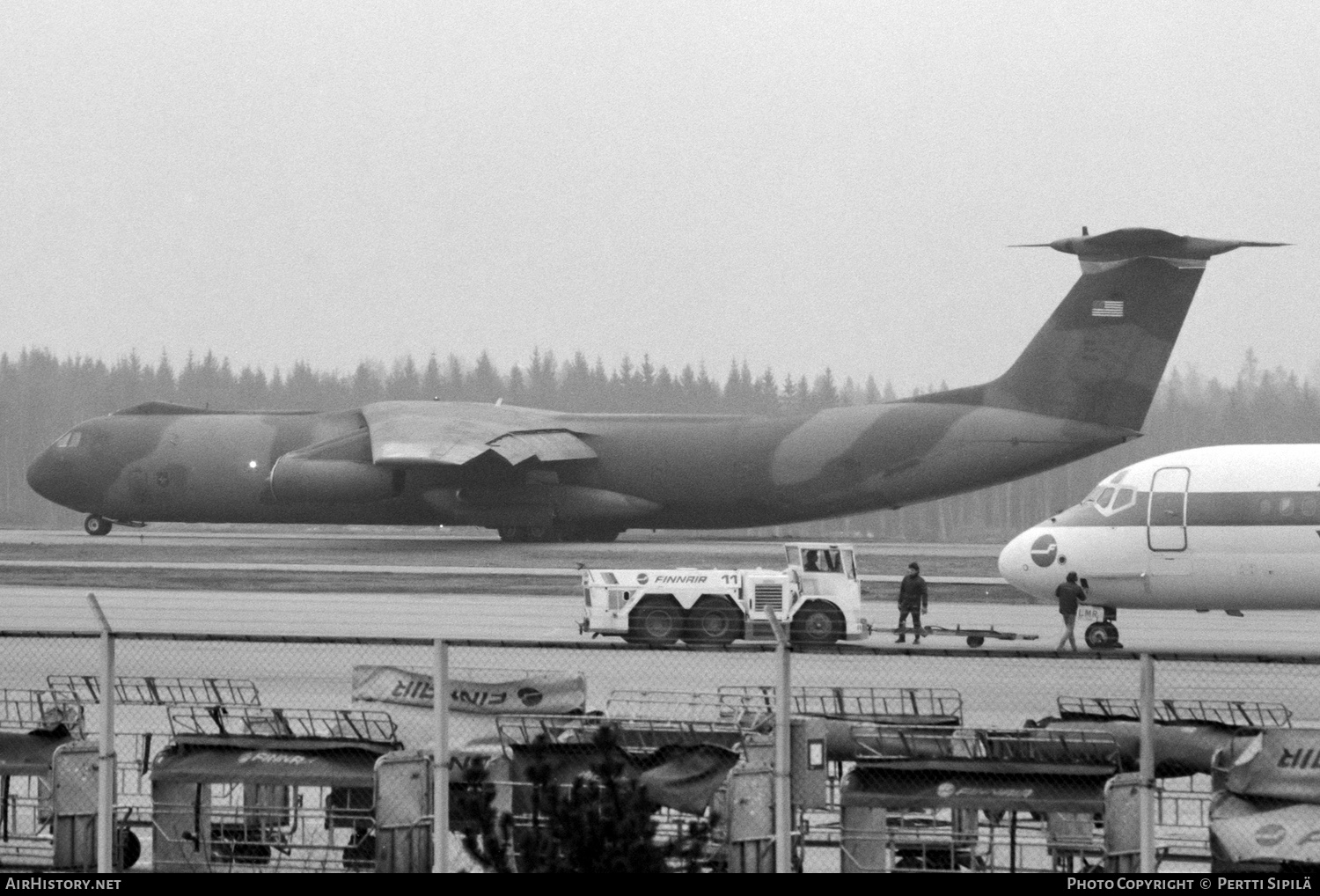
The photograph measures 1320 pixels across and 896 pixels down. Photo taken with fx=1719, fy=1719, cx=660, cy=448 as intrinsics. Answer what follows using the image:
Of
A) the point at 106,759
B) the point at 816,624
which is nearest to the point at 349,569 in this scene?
the point at 816,624

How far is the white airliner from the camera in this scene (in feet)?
71.9

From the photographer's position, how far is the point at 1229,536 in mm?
21984

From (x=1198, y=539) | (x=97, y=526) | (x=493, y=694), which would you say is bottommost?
(x=493, y=694)

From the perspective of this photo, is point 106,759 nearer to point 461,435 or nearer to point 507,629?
point 507,629

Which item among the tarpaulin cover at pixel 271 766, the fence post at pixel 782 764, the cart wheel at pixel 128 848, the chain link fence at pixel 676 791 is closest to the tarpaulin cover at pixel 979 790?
the chain link fence at pixel 676 791

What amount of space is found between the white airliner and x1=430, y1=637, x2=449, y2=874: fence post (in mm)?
14659

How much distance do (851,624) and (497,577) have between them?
10076 mm

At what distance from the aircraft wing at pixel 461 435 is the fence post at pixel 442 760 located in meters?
27.9

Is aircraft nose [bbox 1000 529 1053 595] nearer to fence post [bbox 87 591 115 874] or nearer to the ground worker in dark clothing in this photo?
the ground worker in dark clothing

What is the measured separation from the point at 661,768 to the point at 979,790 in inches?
74.0

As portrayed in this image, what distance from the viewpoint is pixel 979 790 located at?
9711mm

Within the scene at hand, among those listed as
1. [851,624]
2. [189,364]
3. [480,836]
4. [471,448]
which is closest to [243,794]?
[480,836]

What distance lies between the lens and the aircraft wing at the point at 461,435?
123ft

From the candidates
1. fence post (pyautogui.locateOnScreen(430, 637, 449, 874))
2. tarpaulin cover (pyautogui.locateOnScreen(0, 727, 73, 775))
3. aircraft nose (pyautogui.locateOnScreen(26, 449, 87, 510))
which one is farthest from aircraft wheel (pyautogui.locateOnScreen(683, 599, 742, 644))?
aircraft nose (pyautogui.locateOnScreen(26, 449, 87, 510))
